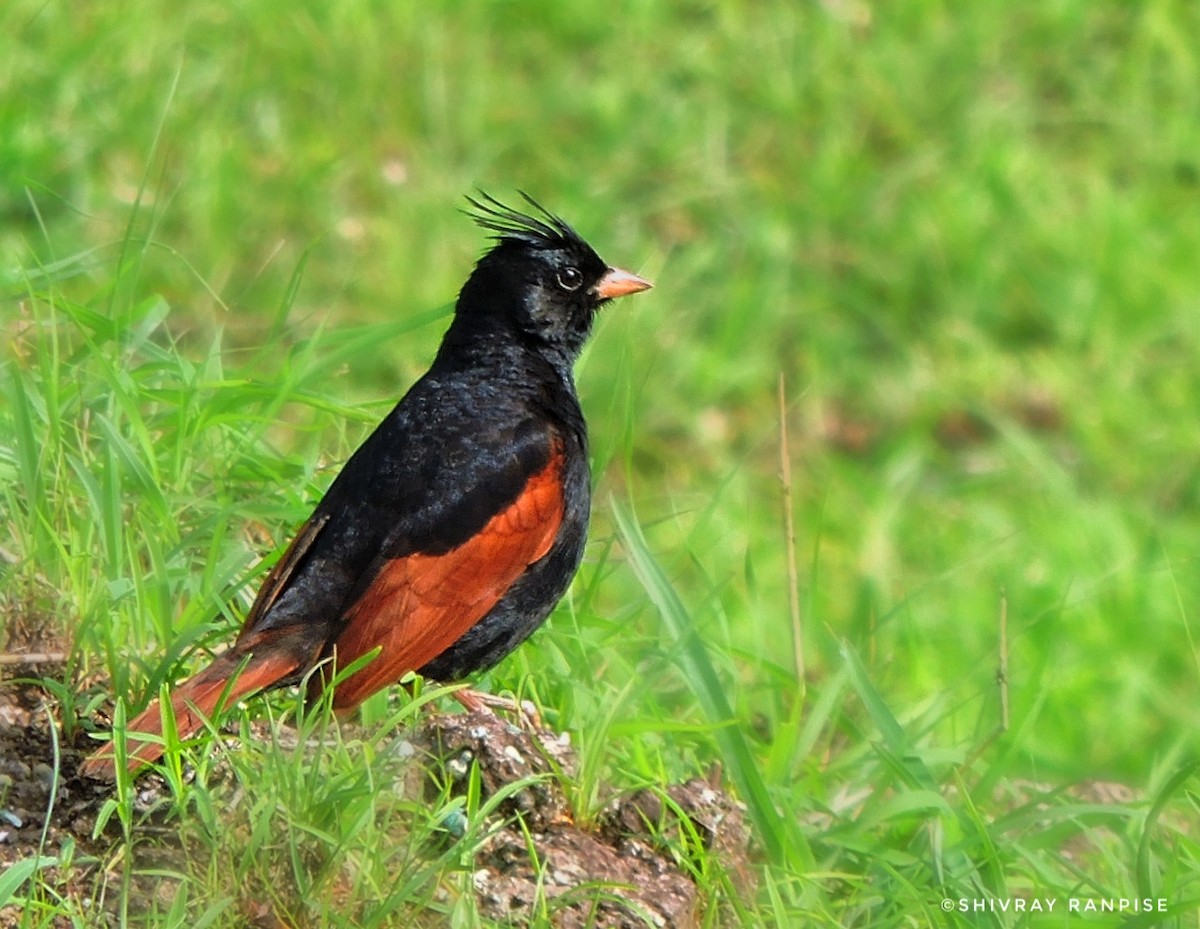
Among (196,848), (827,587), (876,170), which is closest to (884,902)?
(196,848)

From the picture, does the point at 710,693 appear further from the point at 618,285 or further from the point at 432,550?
the point at 618,285

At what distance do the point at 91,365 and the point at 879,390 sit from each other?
157 inches

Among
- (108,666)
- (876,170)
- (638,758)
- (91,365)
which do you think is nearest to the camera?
(108,666)

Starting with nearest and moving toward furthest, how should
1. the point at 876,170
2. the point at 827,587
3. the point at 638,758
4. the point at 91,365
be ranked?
the point at 638,758, the point at 91,365, the point at 827,587, the point at 876,170

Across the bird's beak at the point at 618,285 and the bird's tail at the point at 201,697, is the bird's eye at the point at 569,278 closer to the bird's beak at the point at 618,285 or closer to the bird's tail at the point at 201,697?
the bird's beak at the point at 618,285

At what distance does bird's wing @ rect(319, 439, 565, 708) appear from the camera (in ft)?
12.4

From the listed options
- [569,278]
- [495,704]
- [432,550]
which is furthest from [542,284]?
[495,704]

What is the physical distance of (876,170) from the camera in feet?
27.9

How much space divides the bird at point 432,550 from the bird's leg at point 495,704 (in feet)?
0.09

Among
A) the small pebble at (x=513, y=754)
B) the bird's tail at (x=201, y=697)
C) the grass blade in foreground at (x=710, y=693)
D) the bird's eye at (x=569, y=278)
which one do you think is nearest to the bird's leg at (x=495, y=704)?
the small pebble at (x=513, y=754)

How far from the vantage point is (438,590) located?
154 inches

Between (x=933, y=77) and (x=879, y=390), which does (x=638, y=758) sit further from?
(x=933, y=77)

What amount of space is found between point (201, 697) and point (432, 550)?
586 millimetres

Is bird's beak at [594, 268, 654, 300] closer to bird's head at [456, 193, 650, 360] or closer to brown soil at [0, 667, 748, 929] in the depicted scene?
bird's head at [456, 193, 650, 360]
